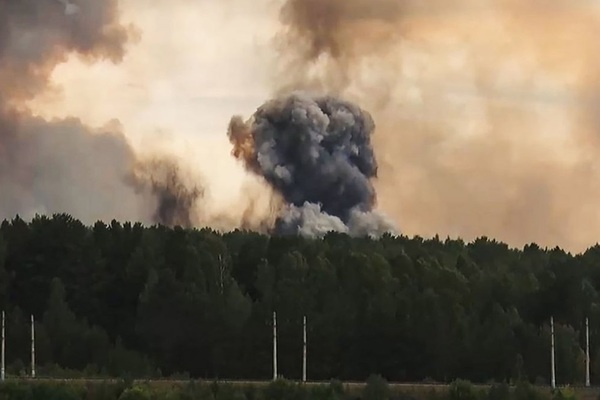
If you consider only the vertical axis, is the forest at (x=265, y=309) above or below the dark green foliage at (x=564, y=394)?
above

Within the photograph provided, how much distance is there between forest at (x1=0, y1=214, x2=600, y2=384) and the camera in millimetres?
59250

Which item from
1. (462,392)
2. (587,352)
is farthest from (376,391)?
(587,352)

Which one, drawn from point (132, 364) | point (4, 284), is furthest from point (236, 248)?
point (132, 364)

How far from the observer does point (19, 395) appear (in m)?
50.9

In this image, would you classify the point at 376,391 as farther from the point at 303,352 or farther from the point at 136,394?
the point at 303,352

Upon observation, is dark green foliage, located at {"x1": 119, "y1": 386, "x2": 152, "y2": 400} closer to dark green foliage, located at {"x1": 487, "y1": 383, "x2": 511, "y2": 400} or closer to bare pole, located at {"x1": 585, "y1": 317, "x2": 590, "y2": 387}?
dark green foliage, located at {"x1": 487, "y1": 383, "x2": 511, "y2": 400}

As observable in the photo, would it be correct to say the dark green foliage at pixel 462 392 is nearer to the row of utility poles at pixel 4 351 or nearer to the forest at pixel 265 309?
the forest at pixel 265 309

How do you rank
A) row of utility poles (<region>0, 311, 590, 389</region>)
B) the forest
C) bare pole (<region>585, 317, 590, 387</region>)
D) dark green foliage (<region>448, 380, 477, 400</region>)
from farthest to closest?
1. the forest
2. bare pole (<region>585, 317, 590, 387</region>)
3. row of utility poles (<region>0, 311, 590, 389</region>)
4. dark green foliage (<region>448, 380, 477, 400</region>)

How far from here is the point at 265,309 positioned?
208 ft

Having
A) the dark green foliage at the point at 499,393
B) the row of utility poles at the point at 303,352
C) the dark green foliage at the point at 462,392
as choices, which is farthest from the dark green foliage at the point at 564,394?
the dark green foliage at the point at 462,392

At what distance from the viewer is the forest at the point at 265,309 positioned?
5925 centimetres

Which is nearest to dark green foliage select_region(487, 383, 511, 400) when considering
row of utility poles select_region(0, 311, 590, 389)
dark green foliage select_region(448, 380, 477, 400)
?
dark green foliage select_region(448, 380, 477, 400)

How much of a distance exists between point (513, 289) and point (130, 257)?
56.1ft

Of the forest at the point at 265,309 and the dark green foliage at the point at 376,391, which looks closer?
the dark green foliage at the point at 376,391
